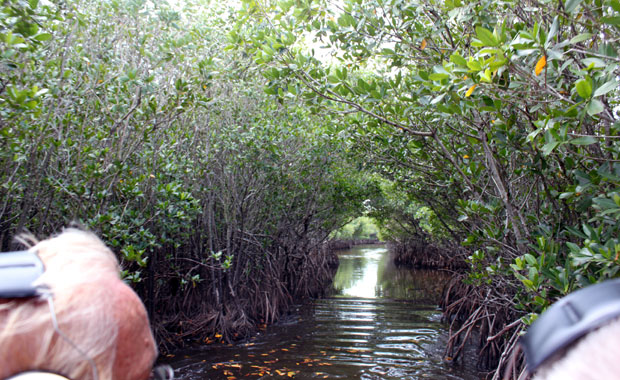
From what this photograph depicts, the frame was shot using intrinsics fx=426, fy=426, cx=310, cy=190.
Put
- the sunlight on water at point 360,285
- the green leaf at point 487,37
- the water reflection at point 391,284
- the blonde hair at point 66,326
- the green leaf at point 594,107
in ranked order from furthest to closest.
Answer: the sunlight on water at point 360,285, the water reflection at point 391,284, the green leaf at point 487,37, the green leaf at point 594,107, the blonde hair at point 66,326

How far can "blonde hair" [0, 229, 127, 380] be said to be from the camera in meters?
0.50

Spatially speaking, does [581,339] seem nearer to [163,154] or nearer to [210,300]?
[163,154]

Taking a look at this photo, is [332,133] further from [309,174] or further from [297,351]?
[297,351]

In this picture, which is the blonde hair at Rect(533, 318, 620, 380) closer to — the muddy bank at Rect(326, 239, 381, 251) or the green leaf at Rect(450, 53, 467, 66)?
the green leaf at Rect(450, 53, 467, 66)

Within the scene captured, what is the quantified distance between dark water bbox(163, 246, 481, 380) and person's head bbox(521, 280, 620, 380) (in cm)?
613

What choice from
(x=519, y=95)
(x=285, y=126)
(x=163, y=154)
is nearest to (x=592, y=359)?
(x=519, y=95)

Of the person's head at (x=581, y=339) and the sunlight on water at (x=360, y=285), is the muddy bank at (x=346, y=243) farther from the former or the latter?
the person's head at (x=581, y=339)

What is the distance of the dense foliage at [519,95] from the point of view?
228 cm

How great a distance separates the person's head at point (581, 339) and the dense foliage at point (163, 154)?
334 cm

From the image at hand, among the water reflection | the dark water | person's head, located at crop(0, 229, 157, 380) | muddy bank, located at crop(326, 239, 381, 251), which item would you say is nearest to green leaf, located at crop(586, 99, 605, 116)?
person's head, located at crop(0, 229, 157, 380)

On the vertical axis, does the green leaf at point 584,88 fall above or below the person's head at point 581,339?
above

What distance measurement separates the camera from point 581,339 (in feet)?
1.26

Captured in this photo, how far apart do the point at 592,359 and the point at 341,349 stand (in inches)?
298

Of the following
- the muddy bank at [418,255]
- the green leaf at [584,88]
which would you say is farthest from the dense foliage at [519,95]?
the muddy bank at [418,255]
